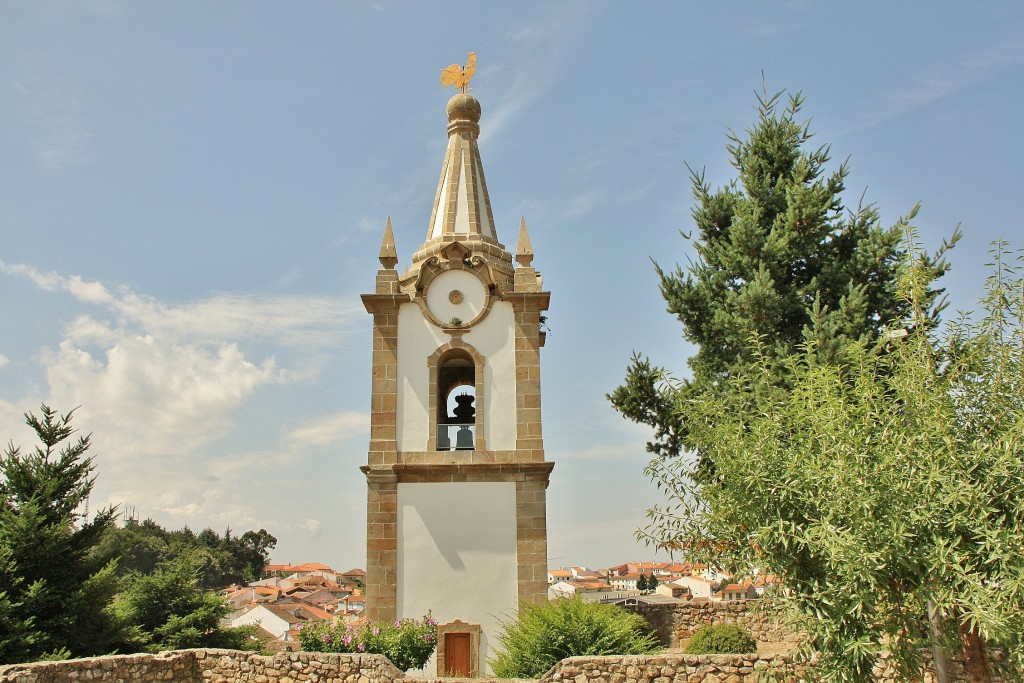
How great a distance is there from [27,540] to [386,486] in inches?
235

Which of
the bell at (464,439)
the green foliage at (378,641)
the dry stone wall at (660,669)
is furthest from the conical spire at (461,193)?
the dry stone wall at (660,669)

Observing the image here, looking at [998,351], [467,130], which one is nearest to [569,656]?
[998,351]

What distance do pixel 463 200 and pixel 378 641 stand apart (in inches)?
355

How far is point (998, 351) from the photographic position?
30.0 feet

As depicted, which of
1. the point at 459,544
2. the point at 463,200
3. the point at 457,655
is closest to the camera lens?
the point at 457,655

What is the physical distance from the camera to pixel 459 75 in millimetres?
18266

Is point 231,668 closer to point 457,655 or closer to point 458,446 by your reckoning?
point 457,655

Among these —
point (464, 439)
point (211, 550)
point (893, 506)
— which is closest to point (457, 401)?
point (464, 439)

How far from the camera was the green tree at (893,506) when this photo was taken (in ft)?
25.3

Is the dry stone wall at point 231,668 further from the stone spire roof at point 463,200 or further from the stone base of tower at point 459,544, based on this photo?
the stone spire roof at point 463,200

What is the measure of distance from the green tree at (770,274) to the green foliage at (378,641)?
6.04 metres

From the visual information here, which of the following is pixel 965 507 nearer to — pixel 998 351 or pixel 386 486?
pixel 998 351

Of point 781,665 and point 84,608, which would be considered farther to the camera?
point 84,608

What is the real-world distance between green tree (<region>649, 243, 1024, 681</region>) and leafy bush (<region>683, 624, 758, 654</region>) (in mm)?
6369
